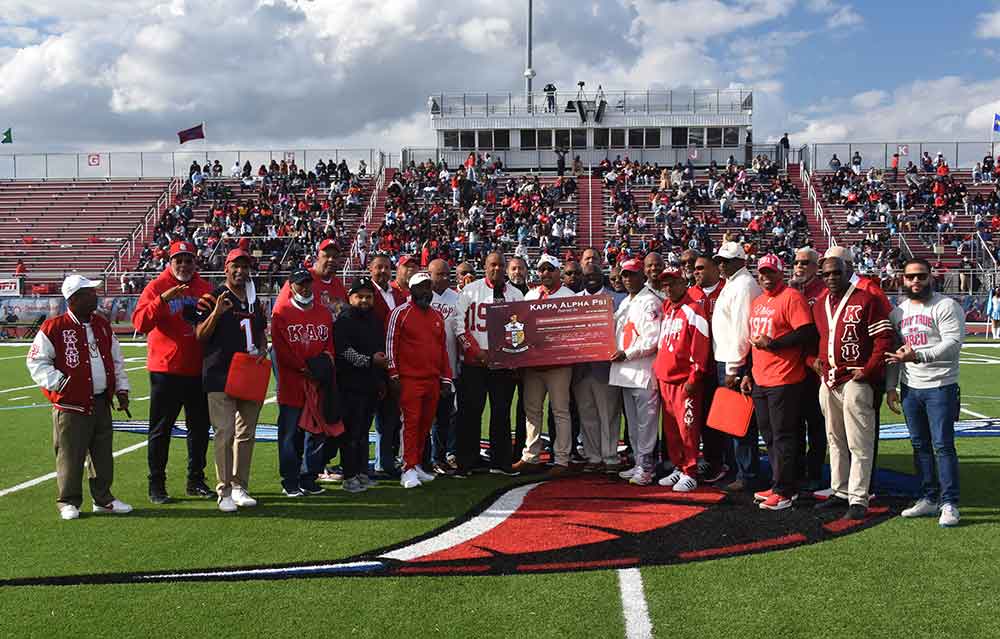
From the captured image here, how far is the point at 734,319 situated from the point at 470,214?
31.0 m

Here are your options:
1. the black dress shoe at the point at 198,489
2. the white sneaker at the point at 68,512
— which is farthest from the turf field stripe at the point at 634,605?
the white sneaker at the point at 68,512

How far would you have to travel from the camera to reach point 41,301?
29172 millimetres

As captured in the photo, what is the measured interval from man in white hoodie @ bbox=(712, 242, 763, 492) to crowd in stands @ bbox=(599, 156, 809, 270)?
23.6 meters

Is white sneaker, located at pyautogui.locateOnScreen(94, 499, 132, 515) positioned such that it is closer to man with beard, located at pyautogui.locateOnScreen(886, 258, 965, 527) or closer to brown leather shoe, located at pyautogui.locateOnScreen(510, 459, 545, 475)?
brown leather shoe, located at pyautogui.locateOnScreen(510, 459, 545, 475)

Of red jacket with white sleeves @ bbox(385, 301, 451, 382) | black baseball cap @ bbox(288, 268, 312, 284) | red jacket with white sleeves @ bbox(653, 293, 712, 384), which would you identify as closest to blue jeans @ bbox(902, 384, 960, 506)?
red jacket with white sleeves @ bbox(653, 293, 712, 384)

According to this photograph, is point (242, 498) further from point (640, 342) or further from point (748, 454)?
point (748, 454)

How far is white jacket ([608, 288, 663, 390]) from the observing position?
7.70 m

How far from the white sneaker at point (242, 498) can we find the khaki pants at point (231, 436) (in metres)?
0.04

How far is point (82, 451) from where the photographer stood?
21.6 ft

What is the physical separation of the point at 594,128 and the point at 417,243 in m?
14.5

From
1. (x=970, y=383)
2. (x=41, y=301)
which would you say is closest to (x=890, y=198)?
(x=970, y=383)

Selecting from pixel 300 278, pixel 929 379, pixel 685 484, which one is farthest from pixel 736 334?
pixel 300 278

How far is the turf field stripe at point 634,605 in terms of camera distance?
425 cm

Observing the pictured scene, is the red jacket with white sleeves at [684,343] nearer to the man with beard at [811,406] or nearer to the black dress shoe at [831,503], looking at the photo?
the man with beard at [811,406]
